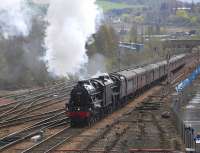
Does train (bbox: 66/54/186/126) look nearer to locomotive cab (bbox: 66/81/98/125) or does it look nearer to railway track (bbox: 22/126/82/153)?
locomotive cab (bbox: 66/81/98/125)

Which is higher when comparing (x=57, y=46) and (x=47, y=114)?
(x=57, y=46)

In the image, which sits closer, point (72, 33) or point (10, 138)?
point (10, 138)

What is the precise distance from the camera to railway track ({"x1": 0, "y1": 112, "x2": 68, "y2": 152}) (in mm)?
25853

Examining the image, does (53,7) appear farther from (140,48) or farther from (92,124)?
(140,48)

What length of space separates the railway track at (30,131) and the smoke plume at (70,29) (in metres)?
9.43

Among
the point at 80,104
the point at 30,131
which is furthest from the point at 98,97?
the point at 30,131

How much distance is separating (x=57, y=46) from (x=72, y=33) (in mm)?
1949

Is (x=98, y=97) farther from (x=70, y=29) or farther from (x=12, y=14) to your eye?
(x=12, y=14)

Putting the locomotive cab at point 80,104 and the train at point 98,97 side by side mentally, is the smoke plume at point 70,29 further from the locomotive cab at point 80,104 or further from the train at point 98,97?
the locomotive cab at point 80,104

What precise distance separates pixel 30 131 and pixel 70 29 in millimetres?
18339

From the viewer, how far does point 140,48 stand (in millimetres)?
119875

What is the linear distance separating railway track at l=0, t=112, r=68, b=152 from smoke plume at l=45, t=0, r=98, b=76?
9426mm

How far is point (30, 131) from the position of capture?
29.9m

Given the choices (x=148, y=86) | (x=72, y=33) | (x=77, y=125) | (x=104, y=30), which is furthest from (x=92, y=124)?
(x=104, y=30)
